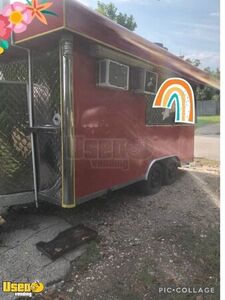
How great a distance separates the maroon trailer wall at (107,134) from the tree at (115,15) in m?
0.38

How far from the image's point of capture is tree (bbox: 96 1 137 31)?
2670 mm

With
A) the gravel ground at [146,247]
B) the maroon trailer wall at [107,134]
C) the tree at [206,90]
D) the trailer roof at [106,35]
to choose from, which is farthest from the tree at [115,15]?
the gravel ground at [146,247]

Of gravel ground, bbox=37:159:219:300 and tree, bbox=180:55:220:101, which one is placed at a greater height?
tree, bbox=180:55:220:101

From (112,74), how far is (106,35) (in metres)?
0.44

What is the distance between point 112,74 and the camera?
317 centimetres

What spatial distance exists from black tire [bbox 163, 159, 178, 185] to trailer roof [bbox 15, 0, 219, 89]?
1.90 metres

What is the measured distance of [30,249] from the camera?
9.68 ft

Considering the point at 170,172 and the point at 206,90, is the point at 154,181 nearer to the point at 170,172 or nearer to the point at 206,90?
the point at 170,172

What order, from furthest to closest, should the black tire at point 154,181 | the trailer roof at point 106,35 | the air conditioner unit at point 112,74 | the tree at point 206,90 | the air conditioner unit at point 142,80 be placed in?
the black tire at point 154,181, the air conditioner unit at point 142,80, the air conditioner unit at point 112,74, the trailer roof at point 106,35, the tree at point 206,90

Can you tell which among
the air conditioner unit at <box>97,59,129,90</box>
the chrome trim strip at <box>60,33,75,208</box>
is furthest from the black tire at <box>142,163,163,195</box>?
the chrome trim strip at <box>60,33,75,208</box>

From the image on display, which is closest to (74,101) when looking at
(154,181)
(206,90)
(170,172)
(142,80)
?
(142,80)

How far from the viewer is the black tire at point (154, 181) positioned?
4.42 m

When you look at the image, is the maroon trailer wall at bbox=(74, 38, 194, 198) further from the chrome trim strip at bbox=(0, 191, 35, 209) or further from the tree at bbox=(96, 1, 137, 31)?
the chrome trim strip at bbox=(0, 191, 35, 209)

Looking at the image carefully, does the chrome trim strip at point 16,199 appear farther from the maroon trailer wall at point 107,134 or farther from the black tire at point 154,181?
the black tire at point 154,181
